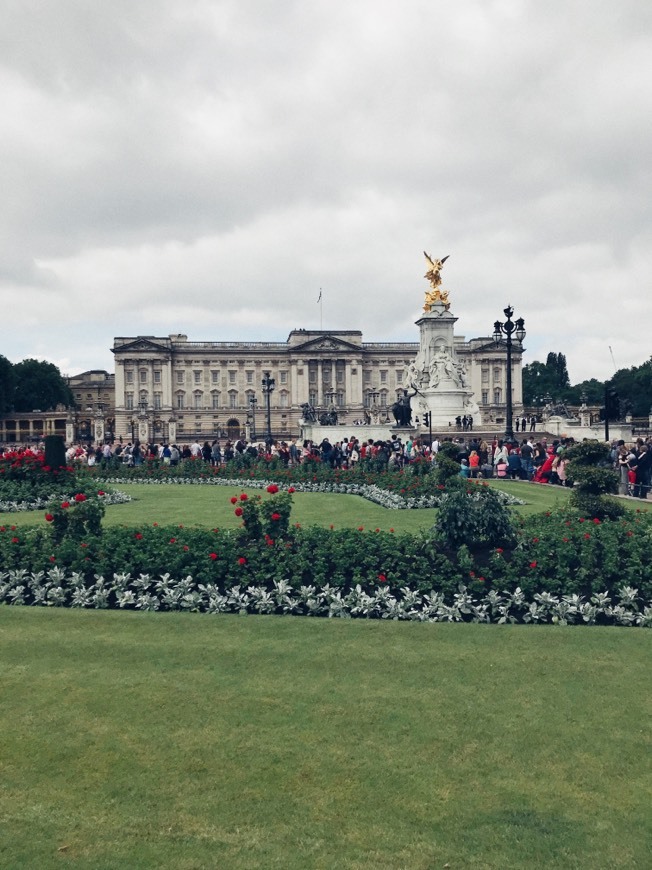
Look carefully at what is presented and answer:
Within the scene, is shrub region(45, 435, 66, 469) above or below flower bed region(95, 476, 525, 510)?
above

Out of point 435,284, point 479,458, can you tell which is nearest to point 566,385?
point 435,284

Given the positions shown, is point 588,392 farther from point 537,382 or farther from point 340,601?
point 340,601

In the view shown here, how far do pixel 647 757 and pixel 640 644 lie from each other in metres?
2.55

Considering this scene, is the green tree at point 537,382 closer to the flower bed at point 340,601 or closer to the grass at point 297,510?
the grass at point 297,510

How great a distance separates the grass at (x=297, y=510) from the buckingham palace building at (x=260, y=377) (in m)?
86.0

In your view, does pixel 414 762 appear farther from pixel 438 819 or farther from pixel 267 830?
pixel 267 830

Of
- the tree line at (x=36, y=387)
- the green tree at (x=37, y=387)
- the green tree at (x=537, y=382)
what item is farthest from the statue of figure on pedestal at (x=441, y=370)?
the green tree at (x=537, y=382)

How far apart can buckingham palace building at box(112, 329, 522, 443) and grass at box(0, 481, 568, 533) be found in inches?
3384

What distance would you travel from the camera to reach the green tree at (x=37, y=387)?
10081cm

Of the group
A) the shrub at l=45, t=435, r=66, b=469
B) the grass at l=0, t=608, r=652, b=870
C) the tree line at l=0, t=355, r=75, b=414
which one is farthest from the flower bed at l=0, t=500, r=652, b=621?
the tree line at l=0, t=355, r=75, b=414

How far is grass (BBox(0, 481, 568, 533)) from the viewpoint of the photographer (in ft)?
48.3

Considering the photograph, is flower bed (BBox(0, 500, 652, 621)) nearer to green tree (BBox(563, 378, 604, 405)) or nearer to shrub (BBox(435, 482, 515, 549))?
shrub (BBox(435, 482, 515, 549))

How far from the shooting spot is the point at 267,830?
13.3ft

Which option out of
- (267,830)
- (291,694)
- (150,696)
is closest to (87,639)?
(150,696)
